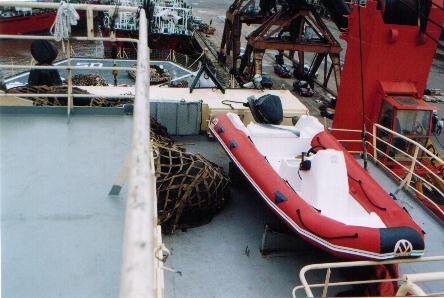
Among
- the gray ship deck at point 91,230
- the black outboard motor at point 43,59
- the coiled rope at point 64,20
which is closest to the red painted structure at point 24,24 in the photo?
the black outboard motor at point 43,59

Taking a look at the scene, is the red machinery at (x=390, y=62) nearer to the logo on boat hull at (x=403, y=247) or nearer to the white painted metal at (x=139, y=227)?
the logo on boat hull at (x=403, y=247)

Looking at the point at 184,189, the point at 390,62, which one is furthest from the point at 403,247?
the point at 390,62

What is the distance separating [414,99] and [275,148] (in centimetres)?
426

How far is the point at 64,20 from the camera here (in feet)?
14.6

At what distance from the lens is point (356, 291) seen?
16.6ft

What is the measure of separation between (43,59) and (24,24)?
91.9 feet

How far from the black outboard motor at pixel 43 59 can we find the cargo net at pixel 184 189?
2.42 meters

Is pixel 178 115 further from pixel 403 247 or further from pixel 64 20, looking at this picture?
pixel 403 247

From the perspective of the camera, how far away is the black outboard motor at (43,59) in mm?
6824

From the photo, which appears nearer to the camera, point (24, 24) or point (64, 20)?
point (64, 20)

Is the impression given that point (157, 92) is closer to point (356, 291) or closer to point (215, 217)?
point (215, 217)

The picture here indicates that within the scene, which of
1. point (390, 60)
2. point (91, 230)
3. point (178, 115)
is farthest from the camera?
point (390, 60)

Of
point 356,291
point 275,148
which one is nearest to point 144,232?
point 356,291

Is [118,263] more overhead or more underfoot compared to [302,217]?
more overhead
